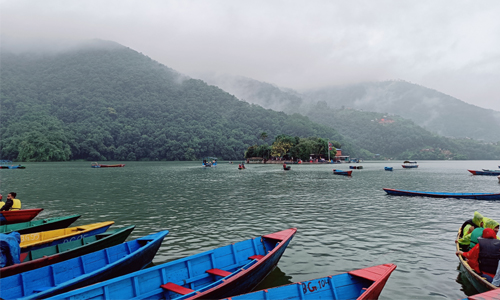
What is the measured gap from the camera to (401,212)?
23438 millimetres

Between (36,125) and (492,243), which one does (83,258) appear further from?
(36,125)

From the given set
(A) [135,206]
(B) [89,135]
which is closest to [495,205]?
(A) [135,206]

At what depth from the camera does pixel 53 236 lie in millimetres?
13273

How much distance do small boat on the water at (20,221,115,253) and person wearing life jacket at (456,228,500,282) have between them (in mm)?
15250

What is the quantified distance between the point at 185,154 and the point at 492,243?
18634 cm

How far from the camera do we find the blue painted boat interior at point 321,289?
25.0ft

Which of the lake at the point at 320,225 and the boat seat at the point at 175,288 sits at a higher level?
the boat seat at the point at 175,288

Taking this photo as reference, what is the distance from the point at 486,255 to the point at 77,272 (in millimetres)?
13103

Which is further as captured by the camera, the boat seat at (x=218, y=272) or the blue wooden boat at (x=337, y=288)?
the boat seat at (x=218, y=272)

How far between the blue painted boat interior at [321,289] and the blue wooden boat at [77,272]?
471 cm

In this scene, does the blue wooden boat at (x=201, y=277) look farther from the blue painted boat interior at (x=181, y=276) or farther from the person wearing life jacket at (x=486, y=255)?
the person wearing life jacket at (x=486, y=255)

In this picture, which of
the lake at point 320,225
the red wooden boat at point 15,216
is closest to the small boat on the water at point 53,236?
the lake at point 320,225

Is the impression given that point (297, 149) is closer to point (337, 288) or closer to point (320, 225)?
point (320, 225)

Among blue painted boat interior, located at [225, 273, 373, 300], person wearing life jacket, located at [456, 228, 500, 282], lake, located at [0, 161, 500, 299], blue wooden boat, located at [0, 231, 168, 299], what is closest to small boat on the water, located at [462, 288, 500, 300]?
blue painted boat interior, located at [225, 273, 373, 300]
